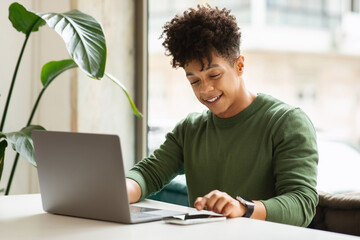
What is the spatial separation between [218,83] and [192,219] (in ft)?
1.88

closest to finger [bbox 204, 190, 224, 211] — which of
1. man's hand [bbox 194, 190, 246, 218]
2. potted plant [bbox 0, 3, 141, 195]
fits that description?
man's hand [bbox 194, 190, 246, 218]

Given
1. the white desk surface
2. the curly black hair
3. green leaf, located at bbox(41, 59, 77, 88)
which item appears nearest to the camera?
the white desk surface

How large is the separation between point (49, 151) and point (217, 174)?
614 millimetres

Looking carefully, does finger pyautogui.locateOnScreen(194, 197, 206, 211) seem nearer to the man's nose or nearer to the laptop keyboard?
the laptop keyboard

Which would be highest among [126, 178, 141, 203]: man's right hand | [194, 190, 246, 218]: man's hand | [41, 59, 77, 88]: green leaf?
[41, 59, 77, 88]: green leaf

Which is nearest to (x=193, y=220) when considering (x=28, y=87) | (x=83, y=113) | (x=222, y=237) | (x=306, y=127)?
(x=222, y=237)

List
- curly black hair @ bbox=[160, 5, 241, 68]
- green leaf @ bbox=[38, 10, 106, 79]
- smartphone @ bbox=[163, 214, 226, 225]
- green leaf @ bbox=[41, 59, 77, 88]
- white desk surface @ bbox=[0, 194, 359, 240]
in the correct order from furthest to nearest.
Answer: green leaf @ bbox=[41, 59, 77, 88] → green leaf @ bbox=[38, 10, 106, 79] → curly black hair @ bbox=[160, 5, 241, 68] → smartphone @ bbox=[163, 214, 226, 225] → white desk surface @ bbox=[0, 194, 359, 240]

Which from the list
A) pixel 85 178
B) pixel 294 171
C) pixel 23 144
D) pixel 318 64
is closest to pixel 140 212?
pixel 85 178

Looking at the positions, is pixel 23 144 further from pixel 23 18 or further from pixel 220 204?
pixel 220 204

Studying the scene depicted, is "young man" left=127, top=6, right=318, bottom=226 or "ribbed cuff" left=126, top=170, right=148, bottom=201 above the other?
"young man" left=127, top=6, right=318, bottom=226

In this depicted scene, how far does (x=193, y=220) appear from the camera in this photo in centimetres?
123

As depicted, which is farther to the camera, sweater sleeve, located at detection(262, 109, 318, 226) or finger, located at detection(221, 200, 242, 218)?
sweater sleeve, located at detection(262, 109, 318, 226)

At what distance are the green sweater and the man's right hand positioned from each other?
1.3 inches

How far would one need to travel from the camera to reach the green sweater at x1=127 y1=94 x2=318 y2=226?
4.85 ft
